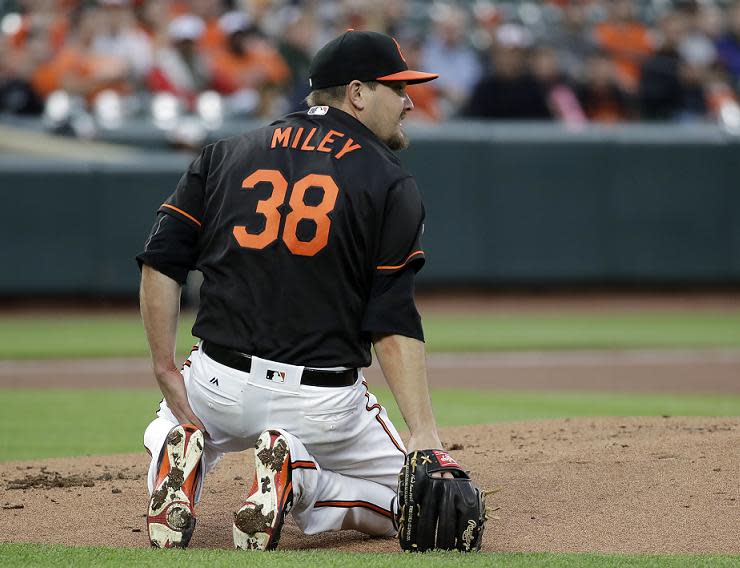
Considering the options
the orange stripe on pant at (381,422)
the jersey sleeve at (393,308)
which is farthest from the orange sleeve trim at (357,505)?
the jersey sleeve at (393,308)

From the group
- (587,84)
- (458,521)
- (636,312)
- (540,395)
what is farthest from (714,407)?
(587,84)

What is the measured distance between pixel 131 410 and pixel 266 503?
12.2 feet

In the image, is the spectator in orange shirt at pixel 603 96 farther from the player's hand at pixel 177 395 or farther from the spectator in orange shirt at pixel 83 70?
the player's hand at pixel 177 395

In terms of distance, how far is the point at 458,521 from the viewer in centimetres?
338

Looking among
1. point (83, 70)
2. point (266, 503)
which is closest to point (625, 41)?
point (83, 70)

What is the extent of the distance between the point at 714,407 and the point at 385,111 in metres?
3.82

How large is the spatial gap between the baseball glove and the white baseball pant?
0.26 meters

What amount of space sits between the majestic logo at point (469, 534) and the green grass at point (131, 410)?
2.58 metres

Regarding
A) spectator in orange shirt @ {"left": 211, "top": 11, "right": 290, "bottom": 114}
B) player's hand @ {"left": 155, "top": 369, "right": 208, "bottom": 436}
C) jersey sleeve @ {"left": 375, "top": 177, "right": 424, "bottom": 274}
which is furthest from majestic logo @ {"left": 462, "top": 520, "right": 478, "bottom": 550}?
spectator in orange shirt @ {"left": 211, "top": 11, "right": 290, "bottom": 114}

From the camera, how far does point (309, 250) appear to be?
11.5 ft

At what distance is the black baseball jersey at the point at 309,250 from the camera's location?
3.49 meters

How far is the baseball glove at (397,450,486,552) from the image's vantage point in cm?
337

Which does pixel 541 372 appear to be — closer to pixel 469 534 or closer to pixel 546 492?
pixel 546 492

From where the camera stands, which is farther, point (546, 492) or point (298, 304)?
point (546, 492)
